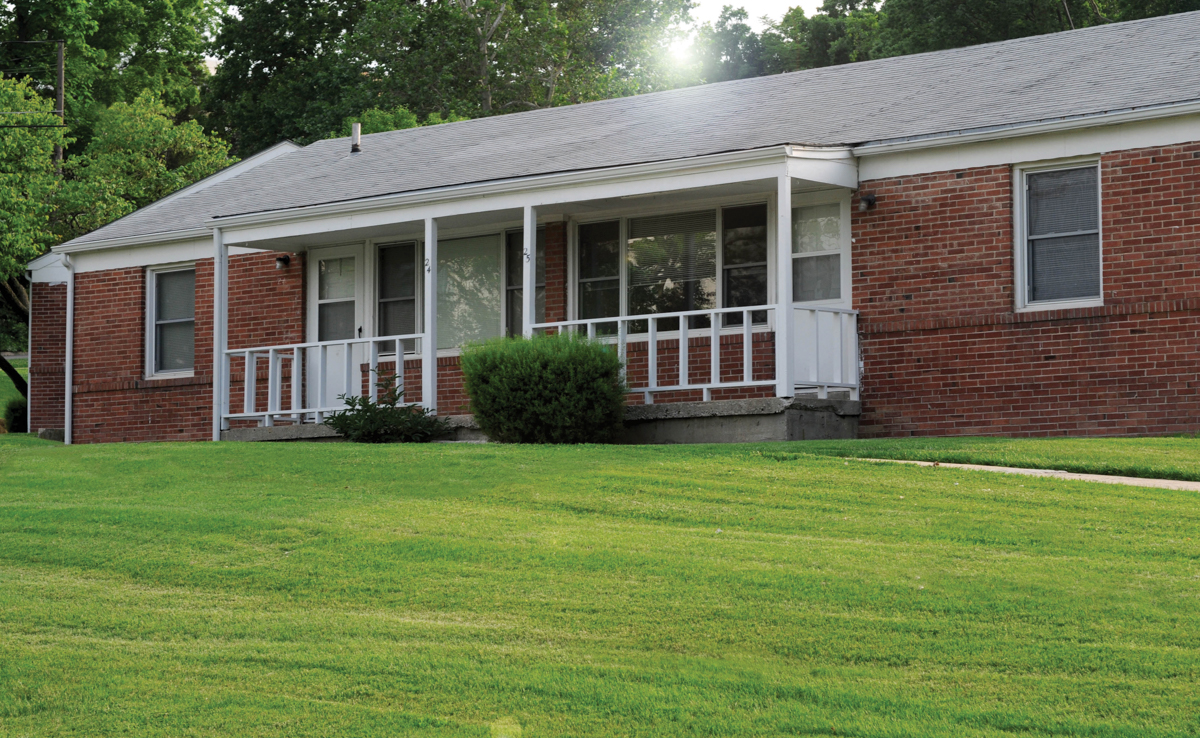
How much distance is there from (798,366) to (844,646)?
304 inches

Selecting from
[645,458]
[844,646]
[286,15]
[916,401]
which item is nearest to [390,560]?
[844,646]

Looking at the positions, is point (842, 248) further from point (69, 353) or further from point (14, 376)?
point (14, 376)

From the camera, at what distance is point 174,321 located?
19.8m

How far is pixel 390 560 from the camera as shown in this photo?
8156 millimetres

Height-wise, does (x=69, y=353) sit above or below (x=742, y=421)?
above

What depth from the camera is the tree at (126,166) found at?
2917 cm

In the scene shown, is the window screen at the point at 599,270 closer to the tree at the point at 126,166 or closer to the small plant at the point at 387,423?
the small plant at the point at 387,423

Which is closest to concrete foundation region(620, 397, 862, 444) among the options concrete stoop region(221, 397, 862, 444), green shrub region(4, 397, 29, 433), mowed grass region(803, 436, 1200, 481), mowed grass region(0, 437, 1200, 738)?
concrete stoop region(221, 397, 862, 444)

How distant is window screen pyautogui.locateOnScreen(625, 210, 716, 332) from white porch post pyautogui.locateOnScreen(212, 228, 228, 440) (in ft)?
16.5

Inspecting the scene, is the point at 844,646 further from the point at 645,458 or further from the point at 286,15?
the point at 286,15

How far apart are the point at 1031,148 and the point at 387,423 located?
720 centimetres

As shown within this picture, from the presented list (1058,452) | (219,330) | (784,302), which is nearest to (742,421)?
(784,302)

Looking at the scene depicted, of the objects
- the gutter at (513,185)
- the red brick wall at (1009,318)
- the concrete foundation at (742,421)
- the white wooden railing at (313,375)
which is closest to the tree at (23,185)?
the white wooden railing at (313,375)

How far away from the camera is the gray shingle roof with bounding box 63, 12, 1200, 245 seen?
14.4 m
